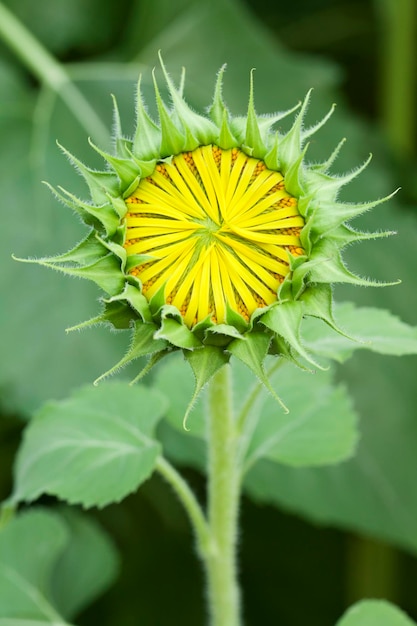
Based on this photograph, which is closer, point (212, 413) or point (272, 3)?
point (212, 413)

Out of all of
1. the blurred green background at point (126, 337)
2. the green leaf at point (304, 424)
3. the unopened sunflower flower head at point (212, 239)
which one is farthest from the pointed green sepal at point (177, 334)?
the blurred green background at point (126, 337)

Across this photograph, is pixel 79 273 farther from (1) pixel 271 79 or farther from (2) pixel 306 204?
(1) pixel 271 79

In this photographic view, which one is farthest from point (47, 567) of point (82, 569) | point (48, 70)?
point (48, 70)

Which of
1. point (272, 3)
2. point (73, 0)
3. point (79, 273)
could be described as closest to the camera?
point (79, 273)

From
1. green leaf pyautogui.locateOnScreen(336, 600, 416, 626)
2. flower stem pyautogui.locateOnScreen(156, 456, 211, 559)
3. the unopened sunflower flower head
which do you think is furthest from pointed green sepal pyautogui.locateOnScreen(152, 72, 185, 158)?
green leaf pyautogui.locateOnScreen(336, 600, 416, 626)

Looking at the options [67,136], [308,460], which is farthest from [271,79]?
[308,460]
